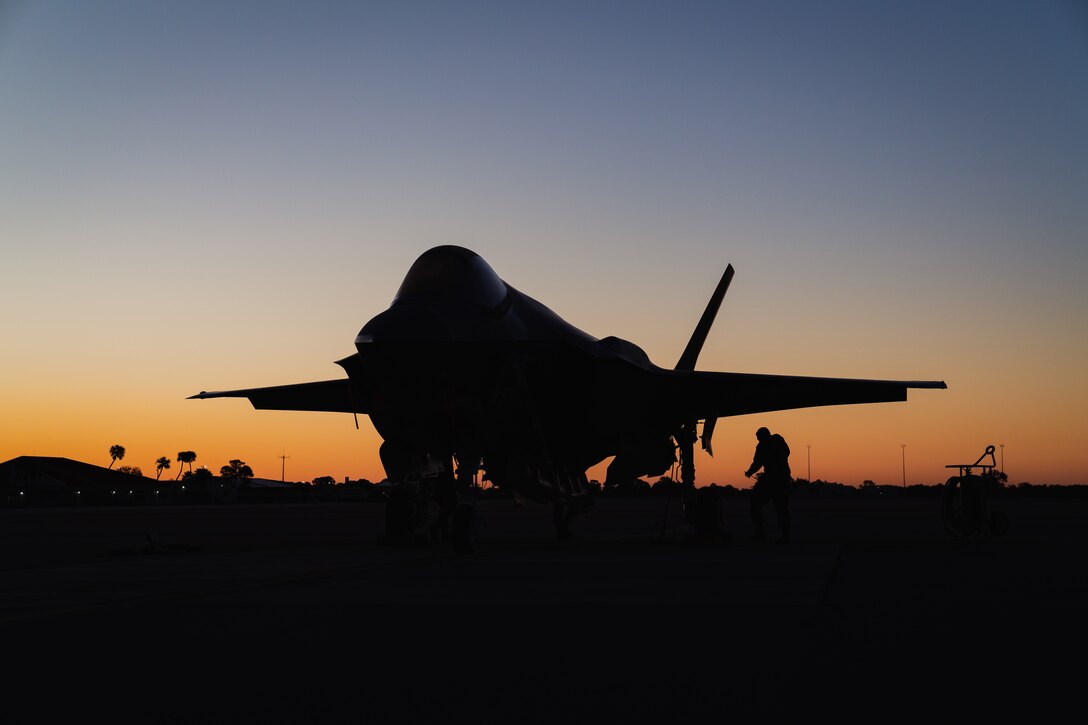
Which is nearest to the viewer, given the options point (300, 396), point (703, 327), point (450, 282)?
point (450, 282)

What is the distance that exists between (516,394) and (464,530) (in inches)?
72.4

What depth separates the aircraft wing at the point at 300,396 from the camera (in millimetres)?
18891

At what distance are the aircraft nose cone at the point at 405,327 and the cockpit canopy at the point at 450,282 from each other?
0.41 metres

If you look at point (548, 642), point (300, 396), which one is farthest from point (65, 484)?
point (548, 642)

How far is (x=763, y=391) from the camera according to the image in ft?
56.9

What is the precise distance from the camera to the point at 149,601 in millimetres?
7125

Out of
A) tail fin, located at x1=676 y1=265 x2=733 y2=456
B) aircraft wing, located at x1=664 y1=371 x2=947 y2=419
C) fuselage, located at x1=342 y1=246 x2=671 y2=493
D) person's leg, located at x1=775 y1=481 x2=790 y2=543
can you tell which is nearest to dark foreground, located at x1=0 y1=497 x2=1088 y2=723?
fuselage, located at x1=342 y1=246 x2=671 y2=493

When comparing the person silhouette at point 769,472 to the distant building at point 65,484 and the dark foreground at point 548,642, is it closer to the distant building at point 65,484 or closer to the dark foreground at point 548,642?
the dark foreground at point 548,642

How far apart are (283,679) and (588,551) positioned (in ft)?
28.4

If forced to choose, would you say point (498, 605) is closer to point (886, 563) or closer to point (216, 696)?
point (216, 696)

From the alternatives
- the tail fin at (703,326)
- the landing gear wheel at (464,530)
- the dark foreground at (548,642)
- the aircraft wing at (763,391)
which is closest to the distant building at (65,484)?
the tail fin at (703,326)

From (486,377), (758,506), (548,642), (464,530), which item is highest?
(486,377)

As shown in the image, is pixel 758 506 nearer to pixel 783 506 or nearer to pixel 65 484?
pixel 783 506

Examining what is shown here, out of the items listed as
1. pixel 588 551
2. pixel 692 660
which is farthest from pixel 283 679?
pixel 588 551
